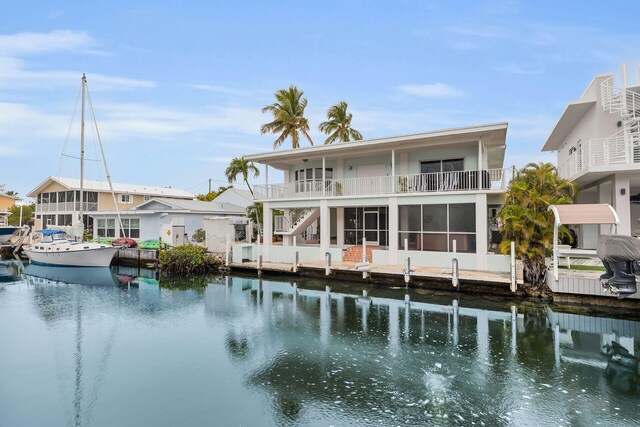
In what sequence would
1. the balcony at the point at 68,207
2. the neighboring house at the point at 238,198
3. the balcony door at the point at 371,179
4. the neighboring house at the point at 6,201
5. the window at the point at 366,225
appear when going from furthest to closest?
the neighboring house at the point at 6,201 < the neighboring house at the point at 238,198 < the balcony at the point at 68,207 < the window at the point at 366,225 < the balcony door at the point at 371,179

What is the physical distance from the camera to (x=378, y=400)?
6.95 metres

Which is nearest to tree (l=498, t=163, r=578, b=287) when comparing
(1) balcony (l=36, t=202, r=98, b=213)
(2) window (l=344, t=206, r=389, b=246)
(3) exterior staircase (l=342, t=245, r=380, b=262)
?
(3) exterior staircase (l=342, t=245, r=380, b=262)

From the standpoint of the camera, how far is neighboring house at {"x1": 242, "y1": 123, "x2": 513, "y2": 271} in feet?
55.0

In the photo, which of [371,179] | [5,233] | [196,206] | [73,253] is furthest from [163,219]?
[5,233]

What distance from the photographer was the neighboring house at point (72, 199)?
124 feet

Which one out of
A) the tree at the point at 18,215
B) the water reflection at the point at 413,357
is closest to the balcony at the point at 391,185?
the water reflection at the point at 413,357

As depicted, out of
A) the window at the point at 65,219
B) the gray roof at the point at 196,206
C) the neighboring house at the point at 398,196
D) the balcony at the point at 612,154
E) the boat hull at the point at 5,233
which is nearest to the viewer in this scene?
the balcony at the point at 612,154

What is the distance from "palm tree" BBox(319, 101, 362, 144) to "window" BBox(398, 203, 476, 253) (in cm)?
1569

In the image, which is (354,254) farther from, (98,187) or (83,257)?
(98,187)

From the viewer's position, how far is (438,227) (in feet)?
58.1

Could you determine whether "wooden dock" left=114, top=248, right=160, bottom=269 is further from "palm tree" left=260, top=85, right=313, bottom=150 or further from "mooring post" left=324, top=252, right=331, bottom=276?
"mooring post" left=324, top=252, right=331, bottom=276

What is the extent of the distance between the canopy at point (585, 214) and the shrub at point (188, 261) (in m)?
18.1

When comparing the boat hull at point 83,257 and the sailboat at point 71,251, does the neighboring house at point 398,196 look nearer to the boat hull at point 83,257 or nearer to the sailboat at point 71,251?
the boat hull at point 83,257

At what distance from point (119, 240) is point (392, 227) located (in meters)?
22.1
